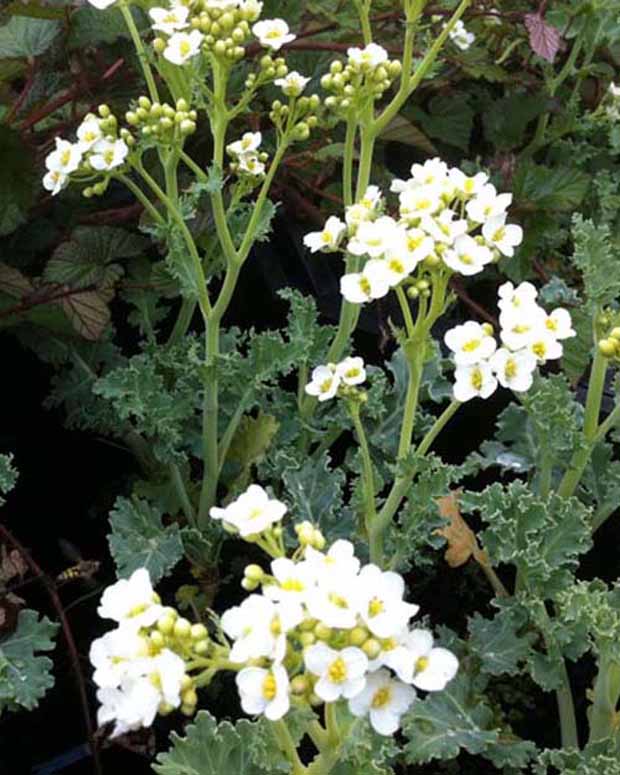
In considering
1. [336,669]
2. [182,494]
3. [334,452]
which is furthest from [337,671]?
[334,452]

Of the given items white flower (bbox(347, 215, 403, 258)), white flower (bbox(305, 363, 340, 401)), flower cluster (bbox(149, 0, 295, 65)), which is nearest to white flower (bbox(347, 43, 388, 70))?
flower cluster (bbox(149, 0, 295, 65))

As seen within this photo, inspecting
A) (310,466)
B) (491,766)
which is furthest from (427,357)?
(491,766)

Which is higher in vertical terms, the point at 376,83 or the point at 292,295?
the point at 376,83

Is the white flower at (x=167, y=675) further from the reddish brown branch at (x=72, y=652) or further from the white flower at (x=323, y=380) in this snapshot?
the reddish brown branch at (x=72, y=652)

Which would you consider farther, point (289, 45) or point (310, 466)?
point (289, 45)

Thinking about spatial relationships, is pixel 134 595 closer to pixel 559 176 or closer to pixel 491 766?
pixel 491 766

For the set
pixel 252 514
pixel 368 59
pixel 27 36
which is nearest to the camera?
pixel 252 514

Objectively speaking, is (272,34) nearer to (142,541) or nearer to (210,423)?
(210,423)
